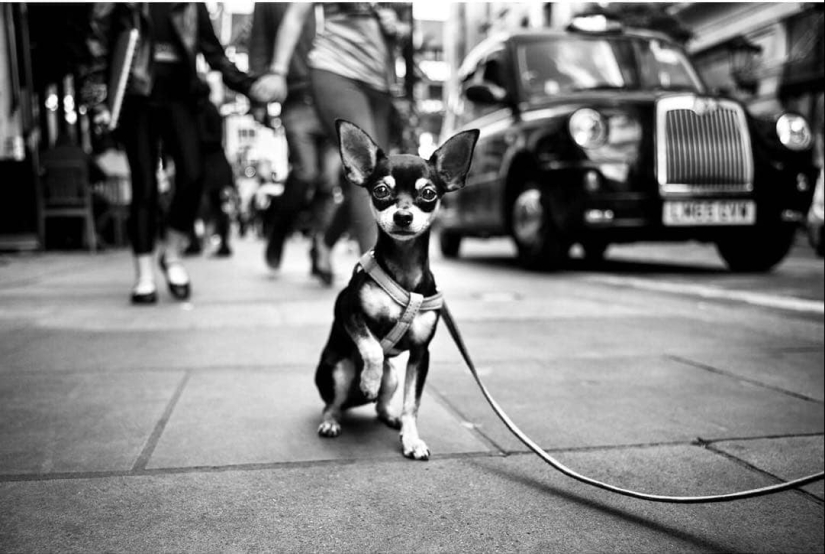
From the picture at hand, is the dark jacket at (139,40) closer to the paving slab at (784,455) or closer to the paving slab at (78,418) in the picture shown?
the paving slab at (78,418)

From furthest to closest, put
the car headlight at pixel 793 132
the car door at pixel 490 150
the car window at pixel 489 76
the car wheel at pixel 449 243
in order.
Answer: the car wheel at pixel 449 243
the car window at pixel 489 76
the car door at pixel 490 150
the car headlight at pixel 793 132

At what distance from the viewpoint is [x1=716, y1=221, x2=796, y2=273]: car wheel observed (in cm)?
644

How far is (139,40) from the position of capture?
4270 millimetres

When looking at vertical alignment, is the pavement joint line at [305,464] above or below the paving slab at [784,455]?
above

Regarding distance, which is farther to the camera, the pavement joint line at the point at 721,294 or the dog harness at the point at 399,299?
the pavement joint line at the point at 721,294

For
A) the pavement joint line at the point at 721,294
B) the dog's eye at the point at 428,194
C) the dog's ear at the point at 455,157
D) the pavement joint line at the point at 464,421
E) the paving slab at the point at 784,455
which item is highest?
the dog's ear at the point at 455,157

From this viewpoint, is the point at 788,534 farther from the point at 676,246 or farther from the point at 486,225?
the point at 676,246

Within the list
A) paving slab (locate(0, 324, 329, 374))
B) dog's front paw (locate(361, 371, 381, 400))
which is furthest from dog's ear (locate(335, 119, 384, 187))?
paving slab (locate(0, 324, 329, 374))

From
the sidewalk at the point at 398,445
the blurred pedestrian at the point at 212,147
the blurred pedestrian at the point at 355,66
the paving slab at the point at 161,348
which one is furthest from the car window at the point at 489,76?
the paving slab at the point at 161,348

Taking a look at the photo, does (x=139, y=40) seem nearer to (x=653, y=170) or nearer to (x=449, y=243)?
(x=653, y=170)

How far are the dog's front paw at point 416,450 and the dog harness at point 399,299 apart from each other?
26cm

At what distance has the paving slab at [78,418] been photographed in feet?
6.14

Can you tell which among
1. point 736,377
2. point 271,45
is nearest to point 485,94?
point 271,45

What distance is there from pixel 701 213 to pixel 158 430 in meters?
5.08
